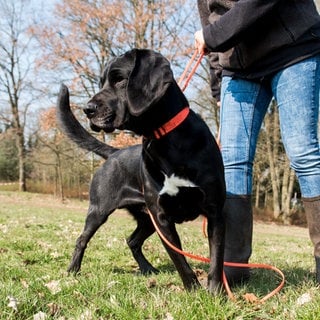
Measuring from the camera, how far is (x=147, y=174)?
9.56ft

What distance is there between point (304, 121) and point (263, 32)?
0.67 m

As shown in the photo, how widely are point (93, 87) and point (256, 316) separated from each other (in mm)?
20255

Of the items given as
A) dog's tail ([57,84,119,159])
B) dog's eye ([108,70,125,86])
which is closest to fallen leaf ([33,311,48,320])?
dog's eye ([108,70,125,86])

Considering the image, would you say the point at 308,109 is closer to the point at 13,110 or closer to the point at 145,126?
the point at 145,126

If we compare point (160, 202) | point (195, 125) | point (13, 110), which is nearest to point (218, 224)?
point (160, 202)

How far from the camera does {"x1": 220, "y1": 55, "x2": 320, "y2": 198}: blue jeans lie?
2945 millimetres

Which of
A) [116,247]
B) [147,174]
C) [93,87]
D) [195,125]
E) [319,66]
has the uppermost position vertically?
[93,87]

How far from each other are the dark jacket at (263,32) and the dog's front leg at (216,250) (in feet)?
3.63

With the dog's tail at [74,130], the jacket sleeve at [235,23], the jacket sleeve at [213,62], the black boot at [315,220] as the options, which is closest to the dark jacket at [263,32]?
the jacket sleeve at [235,23]

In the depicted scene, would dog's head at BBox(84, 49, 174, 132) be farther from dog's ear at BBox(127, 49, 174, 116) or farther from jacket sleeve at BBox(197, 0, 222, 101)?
jacket sleeve at BBox(197, 0, 222, 101)

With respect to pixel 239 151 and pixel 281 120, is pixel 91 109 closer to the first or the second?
pixel 239 151

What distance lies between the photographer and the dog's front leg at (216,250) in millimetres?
2760

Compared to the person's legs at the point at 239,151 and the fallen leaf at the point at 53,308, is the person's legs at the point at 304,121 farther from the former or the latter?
the fallen leaf at the point at 53,308

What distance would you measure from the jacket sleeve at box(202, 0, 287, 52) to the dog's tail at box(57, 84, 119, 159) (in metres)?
1.62
